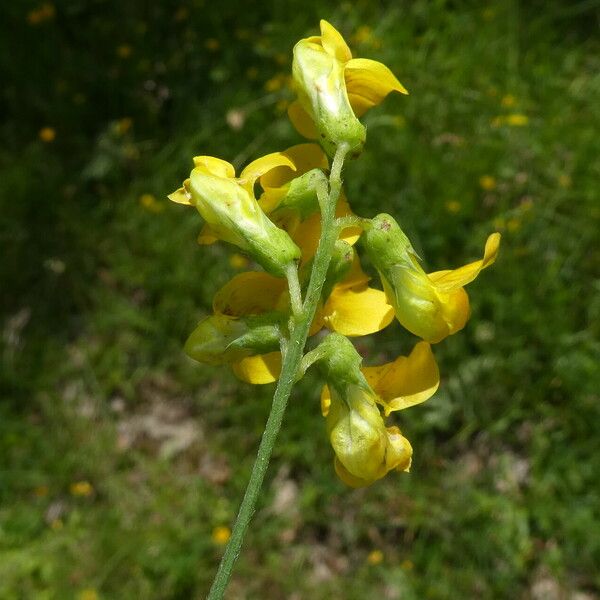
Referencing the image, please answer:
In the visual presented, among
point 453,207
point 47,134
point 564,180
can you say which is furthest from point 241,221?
point 47,134

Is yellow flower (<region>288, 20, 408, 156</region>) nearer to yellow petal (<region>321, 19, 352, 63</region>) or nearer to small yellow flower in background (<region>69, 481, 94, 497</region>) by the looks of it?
yellow petal (<region>321, 19, 352, 63</region>)

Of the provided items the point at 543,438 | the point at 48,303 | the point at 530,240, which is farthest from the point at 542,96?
the point at 48,303

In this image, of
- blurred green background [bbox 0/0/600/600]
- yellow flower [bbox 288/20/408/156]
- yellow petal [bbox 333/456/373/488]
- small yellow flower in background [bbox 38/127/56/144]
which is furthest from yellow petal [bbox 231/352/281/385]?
small yellow flower in background [bbox 38/127/56/144]

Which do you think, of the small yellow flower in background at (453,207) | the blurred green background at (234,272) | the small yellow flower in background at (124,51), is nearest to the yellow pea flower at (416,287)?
the blurred green background at (234,272)

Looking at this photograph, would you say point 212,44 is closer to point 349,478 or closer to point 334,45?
point 334,45

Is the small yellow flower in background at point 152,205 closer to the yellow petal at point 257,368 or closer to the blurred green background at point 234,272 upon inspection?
the blurred green background at point 234,272

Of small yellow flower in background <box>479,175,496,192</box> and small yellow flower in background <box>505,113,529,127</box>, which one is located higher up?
small yellow flower in background <box>505,113,529,127</box>
